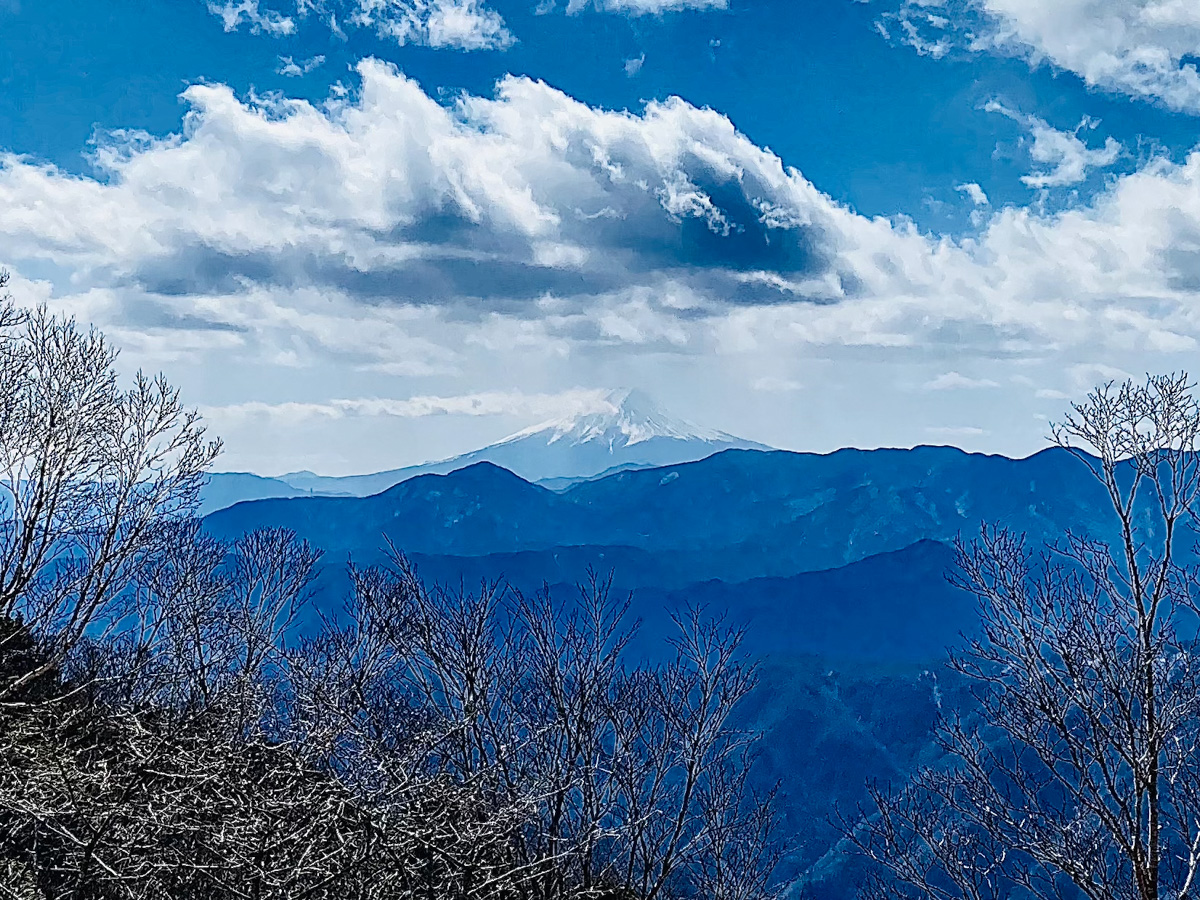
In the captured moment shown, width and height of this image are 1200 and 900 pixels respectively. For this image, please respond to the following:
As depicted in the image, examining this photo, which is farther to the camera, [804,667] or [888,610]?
[888,610]

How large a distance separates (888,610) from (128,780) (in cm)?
19166

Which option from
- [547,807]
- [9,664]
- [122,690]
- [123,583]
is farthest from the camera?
[122,690]

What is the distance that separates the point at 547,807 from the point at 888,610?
18305cm

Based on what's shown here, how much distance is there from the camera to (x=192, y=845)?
972 cm

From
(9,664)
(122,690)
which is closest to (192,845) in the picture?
(9,664)

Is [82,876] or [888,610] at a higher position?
[82,876]

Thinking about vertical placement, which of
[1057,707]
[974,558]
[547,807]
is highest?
[974,558]

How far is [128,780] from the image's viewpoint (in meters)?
10.5

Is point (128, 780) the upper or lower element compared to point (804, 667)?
upper

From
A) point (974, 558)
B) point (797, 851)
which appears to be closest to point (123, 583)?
point (974, 558)

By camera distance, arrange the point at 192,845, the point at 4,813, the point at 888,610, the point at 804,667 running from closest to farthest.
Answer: the point at 192,845 → the point at 4,813 → the point at 804,667 → the point at 888,610

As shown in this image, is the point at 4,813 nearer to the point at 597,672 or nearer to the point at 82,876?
the point at 82,876

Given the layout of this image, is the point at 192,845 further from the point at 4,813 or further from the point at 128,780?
the point at 4,813

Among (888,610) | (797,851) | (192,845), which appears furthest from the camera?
(888,610)
